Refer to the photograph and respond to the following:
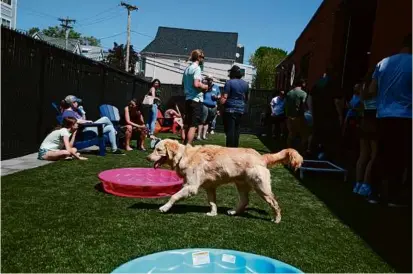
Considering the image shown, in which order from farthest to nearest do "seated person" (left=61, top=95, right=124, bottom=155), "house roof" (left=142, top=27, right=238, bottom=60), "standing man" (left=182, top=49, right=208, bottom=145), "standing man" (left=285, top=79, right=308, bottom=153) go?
"house roof" (left=142, top=27, right=238, bottom=60)
"standing man" (left=285, top=79, right=308, bottom=153)
"seated person" (left=61, top=95, right=124, bottom=155)
"standing man" (left=182, top=49, right=208, bottom=145)

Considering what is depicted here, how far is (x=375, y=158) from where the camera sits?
5.67 meters

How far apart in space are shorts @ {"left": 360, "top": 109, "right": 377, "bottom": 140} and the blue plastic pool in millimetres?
3580

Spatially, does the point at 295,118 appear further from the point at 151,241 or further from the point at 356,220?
the point at 151,241

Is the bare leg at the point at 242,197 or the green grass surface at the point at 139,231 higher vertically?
the bare leg at the point at 242,197

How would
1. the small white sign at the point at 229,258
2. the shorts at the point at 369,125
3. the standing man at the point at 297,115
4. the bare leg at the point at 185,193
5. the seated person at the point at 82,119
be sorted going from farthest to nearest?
the standing man at the point at 297,115
the seated person at the point at 82,119
the shorts at the point at 369,125
the bare leg at the point at 185,193
the small white sign at the point at 229,258

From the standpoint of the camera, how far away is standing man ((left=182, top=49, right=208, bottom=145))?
25.3 ft

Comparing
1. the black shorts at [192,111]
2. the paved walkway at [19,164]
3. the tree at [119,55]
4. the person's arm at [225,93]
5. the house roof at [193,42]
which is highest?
the house roof at [193,42]

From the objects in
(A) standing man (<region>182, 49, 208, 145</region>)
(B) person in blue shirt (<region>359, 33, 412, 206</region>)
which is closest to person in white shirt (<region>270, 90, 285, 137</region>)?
(A) standing man (<region>182, 49, 208, 145</region>)

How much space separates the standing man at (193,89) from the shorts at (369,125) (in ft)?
10.7

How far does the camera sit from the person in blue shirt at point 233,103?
24.6 ft

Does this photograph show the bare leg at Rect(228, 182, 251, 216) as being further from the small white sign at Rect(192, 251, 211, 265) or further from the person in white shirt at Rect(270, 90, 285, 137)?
the person in white shirt at Rect(270, 90, 285, 137)

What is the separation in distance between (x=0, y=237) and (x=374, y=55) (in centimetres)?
864

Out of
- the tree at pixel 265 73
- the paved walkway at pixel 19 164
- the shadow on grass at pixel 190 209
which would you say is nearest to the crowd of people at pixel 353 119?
the paved walkway at pixel 19 164

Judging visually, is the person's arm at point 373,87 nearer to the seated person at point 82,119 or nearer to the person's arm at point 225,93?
the person's arm at point 225,93
